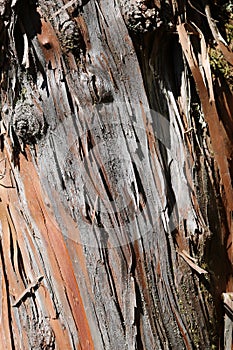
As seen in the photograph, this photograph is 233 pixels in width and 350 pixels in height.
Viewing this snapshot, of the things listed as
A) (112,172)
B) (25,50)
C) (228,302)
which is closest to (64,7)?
(25,50)

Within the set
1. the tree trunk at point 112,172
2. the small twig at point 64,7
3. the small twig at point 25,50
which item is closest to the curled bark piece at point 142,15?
the tree trunk at point 112,172

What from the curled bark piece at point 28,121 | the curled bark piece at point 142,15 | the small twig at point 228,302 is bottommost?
the small twig at point 228,302

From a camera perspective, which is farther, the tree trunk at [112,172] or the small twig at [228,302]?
the small twig at [228,302]

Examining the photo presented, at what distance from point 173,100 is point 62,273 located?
54cm

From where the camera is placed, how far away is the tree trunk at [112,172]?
1.42 m

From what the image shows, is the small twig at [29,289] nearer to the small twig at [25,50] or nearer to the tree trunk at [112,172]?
the tree trunk at [112,172]

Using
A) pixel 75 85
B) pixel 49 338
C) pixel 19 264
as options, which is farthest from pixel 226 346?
pixel 75 85

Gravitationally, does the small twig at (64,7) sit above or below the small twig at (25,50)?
above

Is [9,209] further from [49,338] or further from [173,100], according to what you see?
[173,100]

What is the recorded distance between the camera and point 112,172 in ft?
4.71

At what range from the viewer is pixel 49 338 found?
1.50 m

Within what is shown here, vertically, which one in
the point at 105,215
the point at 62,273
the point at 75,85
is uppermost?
the point at 75,85

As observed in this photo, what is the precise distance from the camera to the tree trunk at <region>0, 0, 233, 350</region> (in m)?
1.42

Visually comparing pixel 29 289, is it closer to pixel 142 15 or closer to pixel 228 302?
pixel 228 302
